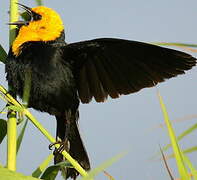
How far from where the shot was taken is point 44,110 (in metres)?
2.45

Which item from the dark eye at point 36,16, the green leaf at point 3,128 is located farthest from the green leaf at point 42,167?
the dark eye at point 36,16

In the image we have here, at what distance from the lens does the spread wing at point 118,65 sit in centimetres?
200

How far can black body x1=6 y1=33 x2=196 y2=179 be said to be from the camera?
6.94 ft

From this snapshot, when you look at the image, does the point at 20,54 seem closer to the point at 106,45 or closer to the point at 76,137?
the point at 106,45


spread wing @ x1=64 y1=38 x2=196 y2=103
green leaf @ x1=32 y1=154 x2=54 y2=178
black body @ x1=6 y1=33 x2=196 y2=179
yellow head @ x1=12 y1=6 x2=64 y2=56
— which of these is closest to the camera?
green leaf @ x1=32 y1=154 x2=54 y2=178

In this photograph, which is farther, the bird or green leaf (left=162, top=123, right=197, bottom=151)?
the bird

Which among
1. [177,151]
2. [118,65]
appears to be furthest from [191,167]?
[118,65]

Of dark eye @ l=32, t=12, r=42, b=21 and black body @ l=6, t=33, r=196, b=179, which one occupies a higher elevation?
dark eye @ l=32, t=12, r=42, b=21

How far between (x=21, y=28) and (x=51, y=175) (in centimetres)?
130

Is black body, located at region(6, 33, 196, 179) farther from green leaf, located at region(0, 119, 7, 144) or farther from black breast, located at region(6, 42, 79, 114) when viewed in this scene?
green leaf, located at region(0, 119, 7, 144)

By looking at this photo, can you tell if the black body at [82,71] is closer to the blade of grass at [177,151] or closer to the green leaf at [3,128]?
the green leaf at [3,128]

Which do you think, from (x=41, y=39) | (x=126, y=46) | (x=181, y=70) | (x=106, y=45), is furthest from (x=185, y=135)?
(x=41, y=39)

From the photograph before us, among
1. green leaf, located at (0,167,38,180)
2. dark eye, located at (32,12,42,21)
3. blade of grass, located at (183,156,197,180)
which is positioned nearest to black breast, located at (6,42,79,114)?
dark eye, located at (32,12,42,21)

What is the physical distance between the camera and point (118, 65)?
2.34m
